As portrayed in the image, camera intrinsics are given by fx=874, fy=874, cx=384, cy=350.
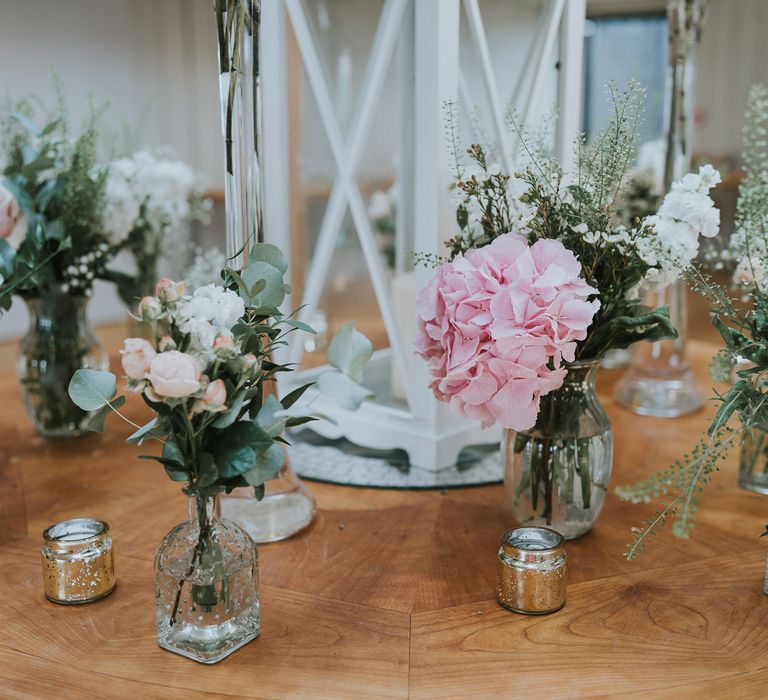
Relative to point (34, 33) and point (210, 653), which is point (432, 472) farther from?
point (34, 33)

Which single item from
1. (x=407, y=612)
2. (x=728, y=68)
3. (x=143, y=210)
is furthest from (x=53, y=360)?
(x=728, y=68)

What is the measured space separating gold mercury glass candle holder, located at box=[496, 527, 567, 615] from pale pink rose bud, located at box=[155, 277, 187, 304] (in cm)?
34

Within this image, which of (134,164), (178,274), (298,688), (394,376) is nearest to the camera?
(298,688)

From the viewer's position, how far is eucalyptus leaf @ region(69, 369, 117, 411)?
68 centimetres

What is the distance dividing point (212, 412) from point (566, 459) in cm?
38

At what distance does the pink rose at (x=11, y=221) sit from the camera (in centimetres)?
105

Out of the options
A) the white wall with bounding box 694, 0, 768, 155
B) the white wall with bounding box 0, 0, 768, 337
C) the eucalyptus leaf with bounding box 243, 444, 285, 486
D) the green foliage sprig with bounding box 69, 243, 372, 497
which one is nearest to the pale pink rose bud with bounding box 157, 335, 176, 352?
the green foliage sprig with bounding box 69, 243, 372, 497

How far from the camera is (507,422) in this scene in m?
0.76

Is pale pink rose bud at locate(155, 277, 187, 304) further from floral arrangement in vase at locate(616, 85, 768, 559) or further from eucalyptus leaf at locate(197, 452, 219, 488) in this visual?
floral arrangement in vase at locate(616, 85, 768, 559)

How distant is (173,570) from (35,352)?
596mm

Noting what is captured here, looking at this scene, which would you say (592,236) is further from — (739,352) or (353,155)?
(353,155)

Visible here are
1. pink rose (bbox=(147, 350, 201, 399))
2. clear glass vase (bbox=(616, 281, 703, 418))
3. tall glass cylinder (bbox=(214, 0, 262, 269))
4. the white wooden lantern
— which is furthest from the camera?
clear glass vase (bbox=(616, 281, 703, 418))

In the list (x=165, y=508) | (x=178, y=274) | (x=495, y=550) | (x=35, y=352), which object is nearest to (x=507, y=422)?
(x=495, y=550)

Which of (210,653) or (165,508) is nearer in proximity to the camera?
(210,653)
